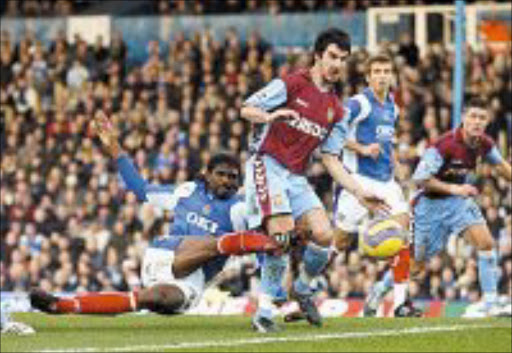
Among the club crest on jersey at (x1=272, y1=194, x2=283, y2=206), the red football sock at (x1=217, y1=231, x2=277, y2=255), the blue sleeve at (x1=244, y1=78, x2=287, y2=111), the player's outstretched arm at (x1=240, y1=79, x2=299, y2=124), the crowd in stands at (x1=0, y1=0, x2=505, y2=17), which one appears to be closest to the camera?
Result: the red football sock at (x1=217, y1=231, x2=277, y2=255)

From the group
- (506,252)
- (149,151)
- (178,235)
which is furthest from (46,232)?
(178,235)

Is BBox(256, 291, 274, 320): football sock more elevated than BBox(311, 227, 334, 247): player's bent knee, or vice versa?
BBox(311, 227, 334, 247): player's bent knee

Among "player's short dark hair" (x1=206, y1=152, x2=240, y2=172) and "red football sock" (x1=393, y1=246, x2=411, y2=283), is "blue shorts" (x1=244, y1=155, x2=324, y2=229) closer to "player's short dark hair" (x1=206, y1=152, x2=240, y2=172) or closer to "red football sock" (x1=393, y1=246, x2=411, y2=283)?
"player's short dark hair" (x1=206, y1=152, x2=240, y2=172)

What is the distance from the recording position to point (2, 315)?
15.2 metres

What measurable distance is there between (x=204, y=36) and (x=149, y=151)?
346 centimetres

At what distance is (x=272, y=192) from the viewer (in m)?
15.7

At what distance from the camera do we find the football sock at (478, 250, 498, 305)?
62.6ft

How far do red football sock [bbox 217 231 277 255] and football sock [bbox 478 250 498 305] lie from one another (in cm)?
466

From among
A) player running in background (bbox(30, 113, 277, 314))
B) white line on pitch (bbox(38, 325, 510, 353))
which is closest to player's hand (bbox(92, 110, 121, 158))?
player running in background (bbox(30, 113, 277, 314))

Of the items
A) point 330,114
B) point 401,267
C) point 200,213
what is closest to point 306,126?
point 330,114

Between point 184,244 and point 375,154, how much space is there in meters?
3.46

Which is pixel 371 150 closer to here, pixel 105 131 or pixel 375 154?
pixel 375 154

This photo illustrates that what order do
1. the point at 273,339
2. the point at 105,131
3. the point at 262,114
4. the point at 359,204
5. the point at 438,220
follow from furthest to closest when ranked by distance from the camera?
the point at 438,220
the point at 359,204
the point at 105,131
the point at 262,114
the point at 273,339

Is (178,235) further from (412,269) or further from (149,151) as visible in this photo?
(149,151)
